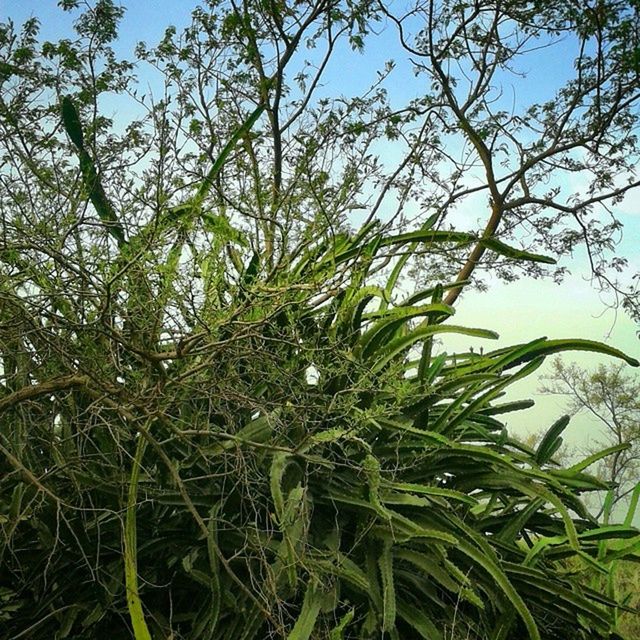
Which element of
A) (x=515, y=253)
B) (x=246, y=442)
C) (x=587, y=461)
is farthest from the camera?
(x=515, y=253)

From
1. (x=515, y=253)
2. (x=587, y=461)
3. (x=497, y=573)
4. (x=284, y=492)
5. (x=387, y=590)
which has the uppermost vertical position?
(x=515, y=253)

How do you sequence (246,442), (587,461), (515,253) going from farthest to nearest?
(515,253) < (587,461) < (246,442)

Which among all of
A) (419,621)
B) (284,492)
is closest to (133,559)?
(284,492)

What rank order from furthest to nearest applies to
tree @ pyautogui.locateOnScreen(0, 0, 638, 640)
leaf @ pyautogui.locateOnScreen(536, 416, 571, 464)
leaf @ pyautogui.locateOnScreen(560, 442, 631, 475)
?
leaf @ pyautogui.locateOnScreen(536, 416, 571, 464) → leaf @ pyautogui.locateOnScreen(560, 442, 631, 475) → tree @ pyautogui.locateOnScreen(0, 0, 638, 640)

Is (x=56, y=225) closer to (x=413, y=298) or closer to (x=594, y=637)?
(x=413, y=298)

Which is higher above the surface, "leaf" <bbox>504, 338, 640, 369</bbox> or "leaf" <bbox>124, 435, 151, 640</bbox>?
"leaf" <bbox>504, 338, 640, 369</bbox>

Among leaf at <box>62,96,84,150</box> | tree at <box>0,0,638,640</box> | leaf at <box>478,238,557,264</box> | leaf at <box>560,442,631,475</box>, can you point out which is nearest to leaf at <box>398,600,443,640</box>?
tree at <box>0,0,638,640</box>

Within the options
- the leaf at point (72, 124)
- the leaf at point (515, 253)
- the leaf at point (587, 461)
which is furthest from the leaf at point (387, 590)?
the leaf at point (72, 124)

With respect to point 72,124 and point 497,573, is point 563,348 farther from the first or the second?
point 72,124

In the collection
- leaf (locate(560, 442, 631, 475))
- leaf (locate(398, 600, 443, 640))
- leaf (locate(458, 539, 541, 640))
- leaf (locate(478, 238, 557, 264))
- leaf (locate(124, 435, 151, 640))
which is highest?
leaf (locate(478, 238, 557, 264))

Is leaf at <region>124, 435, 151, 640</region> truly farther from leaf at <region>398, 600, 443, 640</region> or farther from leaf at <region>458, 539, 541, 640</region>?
leaf at <region>458, 539, 541, 640</region>

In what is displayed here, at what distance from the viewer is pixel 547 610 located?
3621 millimetres

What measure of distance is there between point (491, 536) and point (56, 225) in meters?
2.08

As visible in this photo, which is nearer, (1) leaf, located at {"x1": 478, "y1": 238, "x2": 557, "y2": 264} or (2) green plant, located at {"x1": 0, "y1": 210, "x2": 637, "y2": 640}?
(2) green plant, located at {"x1": 0, "y1": 210, "x2": 637, "y2": 640}
